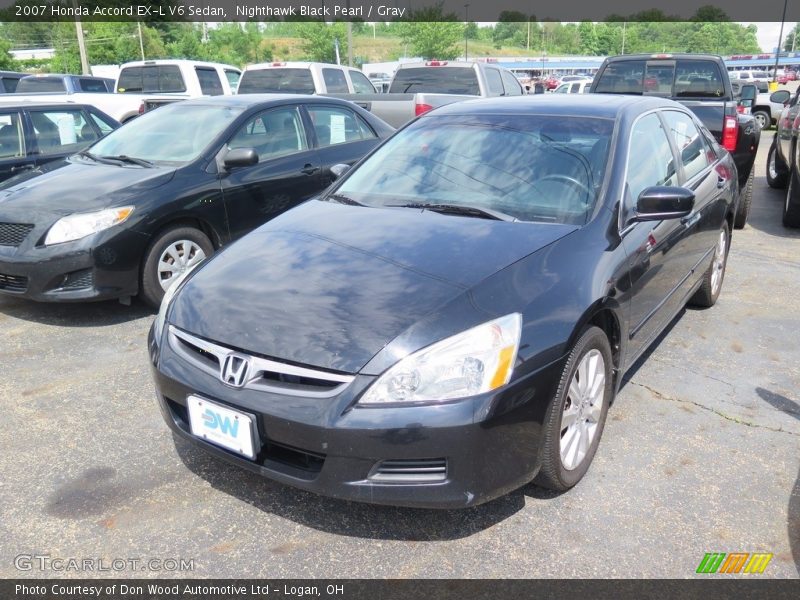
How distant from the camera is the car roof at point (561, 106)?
3.76 m

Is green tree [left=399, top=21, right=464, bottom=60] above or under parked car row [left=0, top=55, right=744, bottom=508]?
above

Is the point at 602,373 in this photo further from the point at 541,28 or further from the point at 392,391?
the point at 541,28

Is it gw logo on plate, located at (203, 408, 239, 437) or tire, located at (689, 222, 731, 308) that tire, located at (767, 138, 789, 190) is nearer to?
tire, located at (689, 222, 731, 308)

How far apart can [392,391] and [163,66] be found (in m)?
13.3

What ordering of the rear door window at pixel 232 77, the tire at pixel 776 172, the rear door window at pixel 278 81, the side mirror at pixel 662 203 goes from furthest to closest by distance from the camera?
1. the rear door window at pixel 232 77
2. the rear door window at pixel 278 81
3. the tire at pixel 776 172
4. the side mirror at pixel 662 203

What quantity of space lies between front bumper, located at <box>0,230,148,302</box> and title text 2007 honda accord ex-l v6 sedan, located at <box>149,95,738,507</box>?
5.88 ft

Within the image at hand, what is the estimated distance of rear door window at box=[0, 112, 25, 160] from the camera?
675 cm

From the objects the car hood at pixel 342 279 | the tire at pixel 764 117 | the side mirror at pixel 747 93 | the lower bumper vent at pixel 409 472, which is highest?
the side mirror at pixel 747 93

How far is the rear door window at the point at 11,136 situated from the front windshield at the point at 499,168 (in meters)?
4.51

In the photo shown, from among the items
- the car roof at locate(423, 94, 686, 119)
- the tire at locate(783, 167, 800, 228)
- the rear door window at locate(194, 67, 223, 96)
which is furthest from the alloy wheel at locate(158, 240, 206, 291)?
the rear door window at locate(194, 67, 223, 96)

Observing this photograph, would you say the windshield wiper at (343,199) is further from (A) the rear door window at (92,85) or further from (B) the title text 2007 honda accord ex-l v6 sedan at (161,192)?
(A) the rear door window at (92,85)

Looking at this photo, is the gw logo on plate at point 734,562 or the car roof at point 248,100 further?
the car roof at point 248,100

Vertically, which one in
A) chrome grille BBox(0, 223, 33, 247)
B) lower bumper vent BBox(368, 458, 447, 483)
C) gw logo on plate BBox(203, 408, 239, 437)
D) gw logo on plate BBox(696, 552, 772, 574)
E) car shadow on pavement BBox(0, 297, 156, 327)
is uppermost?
chrome grille BBox(0, 223, 33, 247)
